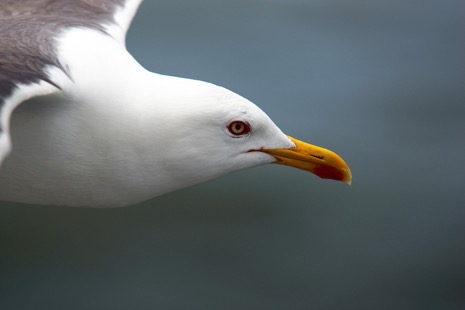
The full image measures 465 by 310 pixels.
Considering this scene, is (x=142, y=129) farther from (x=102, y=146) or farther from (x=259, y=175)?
(x=259, y=175)

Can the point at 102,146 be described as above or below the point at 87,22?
below

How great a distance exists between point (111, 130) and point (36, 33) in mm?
252

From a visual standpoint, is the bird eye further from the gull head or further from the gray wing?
the gray wing

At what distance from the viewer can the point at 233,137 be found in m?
1.75

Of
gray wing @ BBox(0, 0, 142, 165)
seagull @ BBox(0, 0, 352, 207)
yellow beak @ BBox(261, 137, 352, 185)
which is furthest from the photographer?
yellow beak @ BBox(261, 137, 352, 185)

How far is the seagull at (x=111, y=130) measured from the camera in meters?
1.68

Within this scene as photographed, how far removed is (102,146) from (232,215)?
50 cm

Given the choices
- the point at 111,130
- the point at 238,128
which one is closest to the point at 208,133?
the point at 238,128

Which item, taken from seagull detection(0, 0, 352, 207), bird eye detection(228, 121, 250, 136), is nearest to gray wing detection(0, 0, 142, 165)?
seagull detection(0, 0, 352, 207)

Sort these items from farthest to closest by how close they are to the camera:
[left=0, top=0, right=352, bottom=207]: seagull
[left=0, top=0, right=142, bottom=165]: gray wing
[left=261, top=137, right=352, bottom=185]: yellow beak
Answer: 1. [left=261, top=137, right=352, bottom=185]: yellow beak
2. [left=0, top=0, right=352, bottom=207]: seagull
3. [left=0, top=0, right=142, bottom=165]: gray wing

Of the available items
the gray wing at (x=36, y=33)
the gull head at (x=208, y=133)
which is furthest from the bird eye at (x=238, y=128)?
the gray wing at (x=36, y=33)

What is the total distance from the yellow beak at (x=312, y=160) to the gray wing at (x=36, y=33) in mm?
400

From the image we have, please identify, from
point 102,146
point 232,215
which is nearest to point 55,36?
point 102,146

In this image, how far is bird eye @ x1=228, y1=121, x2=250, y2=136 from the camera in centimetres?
174
